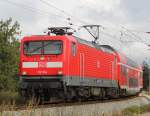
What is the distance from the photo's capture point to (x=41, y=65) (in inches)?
858

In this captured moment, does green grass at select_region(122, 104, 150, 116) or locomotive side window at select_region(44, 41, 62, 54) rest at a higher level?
locomotive side window at select_region(44, 41, 62, 54)

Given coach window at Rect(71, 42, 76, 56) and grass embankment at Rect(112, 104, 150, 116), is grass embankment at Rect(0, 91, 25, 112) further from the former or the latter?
grass embankment at Rect(112, 104, 150, 116)

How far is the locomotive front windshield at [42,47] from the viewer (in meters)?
21.9

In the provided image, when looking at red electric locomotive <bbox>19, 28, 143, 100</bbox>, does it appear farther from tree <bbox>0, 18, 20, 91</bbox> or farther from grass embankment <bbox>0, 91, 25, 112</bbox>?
tree <bbox>0, 18, 20, 91</bbox>

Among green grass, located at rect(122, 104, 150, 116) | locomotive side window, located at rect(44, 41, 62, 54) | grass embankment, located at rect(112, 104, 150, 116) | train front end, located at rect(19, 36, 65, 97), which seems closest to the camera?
grass embankment, located at rect(112, 104, 150, 116)

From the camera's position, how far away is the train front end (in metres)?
21.5

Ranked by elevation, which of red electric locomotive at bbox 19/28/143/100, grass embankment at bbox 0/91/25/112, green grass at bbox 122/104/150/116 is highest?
red electric locomotive at bbox 19/28/143/100

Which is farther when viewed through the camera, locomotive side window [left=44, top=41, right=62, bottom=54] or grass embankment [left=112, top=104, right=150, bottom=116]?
locomotive side window [left=44, top=41, right=62, bottom=54]

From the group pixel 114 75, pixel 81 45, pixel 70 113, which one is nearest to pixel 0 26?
pixel 114 75

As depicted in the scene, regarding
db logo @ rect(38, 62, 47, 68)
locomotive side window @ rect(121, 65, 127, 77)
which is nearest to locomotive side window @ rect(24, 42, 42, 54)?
db logo @ rect(38, 62, 47, 68)

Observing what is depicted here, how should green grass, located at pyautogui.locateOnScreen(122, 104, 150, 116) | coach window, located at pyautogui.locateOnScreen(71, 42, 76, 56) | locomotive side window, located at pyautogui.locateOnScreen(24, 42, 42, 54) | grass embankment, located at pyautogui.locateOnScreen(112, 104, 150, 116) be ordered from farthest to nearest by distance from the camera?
coach window, located at pyautogui.locateOnScreen(71, 42, 76, 56)
locomotive side window, located at pyautogui.locateOnScreen(24, 42, 42, 54)
green grass, located at pyautogui.locateOnScreen(122, 104, 150, 116)
grass embankment, located at pyautogui.locateOnScreen(112, 104, 150, 116)

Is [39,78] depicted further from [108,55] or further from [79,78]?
[108,55]

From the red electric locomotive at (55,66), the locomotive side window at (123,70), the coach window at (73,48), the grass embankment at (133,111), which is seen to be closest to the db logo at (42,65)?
the red electric locomotive at (55,66)

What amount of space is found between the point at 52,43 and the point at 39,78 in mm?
1831
